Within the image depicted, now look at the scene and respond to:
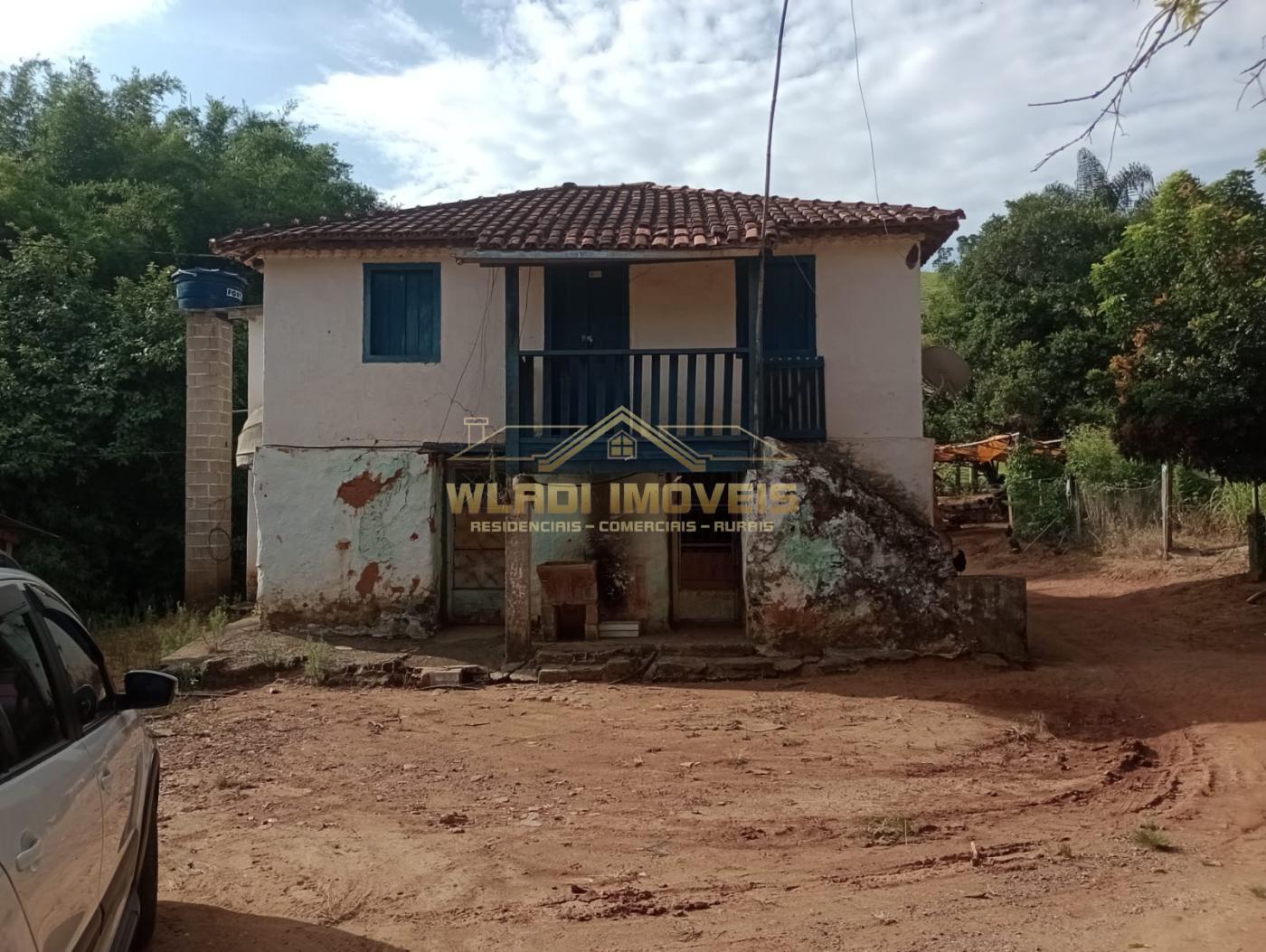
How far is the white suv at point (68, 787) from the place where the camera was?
2.13 m

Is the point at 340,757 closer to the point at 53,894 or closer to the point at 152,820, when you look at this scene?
the point at 152,820

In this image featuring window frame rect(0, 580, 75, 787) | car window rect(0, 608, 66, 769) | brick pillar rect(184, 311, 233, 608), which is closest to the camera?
car window rect(0, 608, 66, 769)

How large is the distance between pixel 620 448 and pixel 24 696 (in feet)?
23.6

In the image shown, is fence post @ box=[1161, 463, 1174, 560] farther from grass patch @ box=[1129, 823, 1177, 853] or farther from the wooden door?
grass patch @ box=[1129, 823, 1177, 853]

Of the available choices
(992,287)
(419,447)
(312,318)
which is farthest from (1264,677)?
(992,287)

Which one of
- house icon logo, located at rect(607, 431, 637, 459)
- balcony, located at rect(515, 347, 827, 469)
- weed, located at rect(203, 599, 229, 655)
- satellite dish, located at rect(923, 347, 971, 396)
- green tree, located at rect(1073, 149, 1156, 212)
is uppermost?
green tree, located at rect(1073, 149, 1156, 212)

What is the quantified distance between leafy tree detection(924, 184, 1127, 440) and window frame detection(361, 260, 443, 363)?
607 inches

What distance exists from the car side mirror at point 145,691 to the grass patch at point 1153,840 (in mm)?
4422

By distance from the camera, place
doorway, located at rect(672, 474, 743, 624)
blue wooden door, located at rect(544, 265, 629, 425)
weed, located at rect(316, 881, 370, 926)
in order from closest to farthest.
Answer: weed, located at rect(316, 881, 370, 926)
blue wooden door, located at rect(544, 265, 629, 425)
doorway, located at rect(672, 474, 743, 624)

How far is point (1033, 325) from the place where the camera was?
22.7 m

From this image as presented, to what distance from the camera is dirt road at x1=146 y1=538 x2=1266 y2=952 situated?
373cm

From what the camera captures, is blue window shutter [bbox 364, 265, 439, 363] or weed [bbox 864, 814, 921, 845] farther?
blue window shutter [bbox 364, 265, 439, 363]

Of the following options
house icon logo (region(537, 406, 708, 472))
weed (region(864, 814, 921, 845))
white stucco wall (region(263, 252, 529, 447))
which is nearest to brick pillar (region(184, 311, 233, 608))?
white stucco wall (region(263, 252, 529, 447))

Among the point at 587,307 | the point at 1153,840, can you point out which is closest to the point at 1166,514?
the point at 587,307
